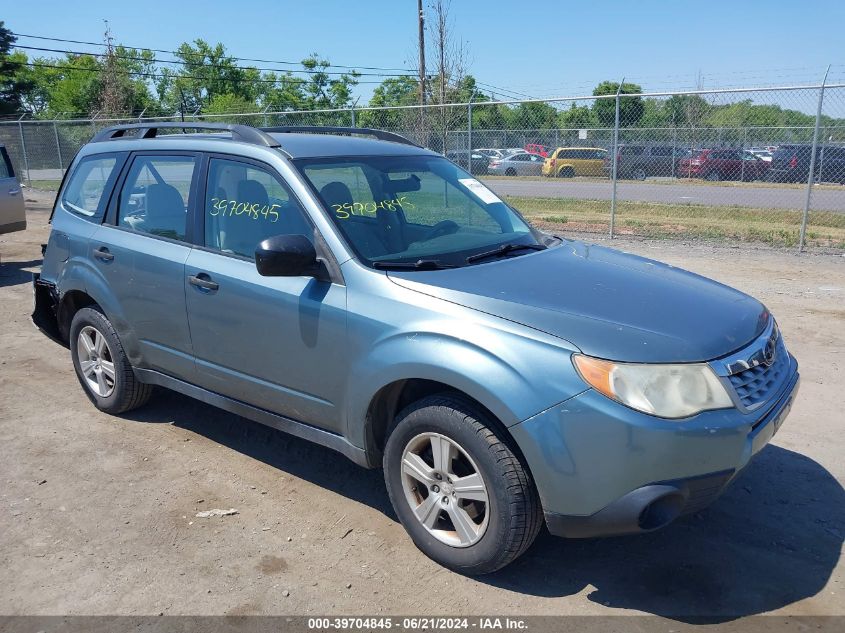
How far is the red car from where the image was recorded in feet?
53.8

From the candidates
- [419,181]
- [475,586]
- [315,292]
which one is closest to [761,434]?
[475,586]

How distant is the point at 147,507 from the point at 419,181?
2354 millimetres

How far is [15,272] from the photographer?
1084cm

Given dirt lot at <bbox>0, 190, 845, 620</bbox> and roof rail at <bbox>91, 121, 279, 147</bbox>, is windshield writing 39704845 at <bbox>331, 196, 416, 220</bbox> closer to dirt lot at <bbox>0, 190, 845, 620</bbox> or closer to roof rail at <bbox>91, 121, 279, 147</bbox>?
roof rail at <bbox>91, 121, 279, 147</bbox>

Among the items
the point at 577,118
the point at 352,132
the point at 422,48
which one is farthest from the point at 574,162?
the point at 352,132

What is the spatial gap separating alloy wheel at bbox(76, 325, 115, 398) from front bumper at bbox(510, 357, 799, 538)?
3.27 meters

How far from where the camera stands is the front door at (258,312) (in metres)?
3.60

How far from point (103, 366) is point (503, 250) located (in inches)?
115

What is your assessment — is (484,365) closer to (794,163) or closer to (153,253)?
(153,253)

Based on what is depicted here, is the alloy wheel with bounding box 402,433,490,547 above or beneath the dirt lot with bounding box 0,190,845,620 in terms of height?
above

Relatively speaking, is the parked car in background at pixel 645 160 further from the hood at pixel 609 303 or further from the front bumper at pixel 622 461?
the front bumper at pixel 622 461

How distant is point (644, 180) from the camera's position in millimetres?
18312

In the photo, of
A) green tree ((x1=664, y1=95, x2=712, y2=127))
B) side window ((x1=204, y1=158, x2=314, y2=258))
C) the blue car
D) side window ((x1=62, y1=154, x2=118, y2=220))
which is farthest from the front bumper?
green tree ((x1=664, y1=95, x2=712, y2=127))

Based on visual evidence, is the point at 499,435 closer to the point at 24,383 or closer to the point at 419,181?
the point at 419,181
